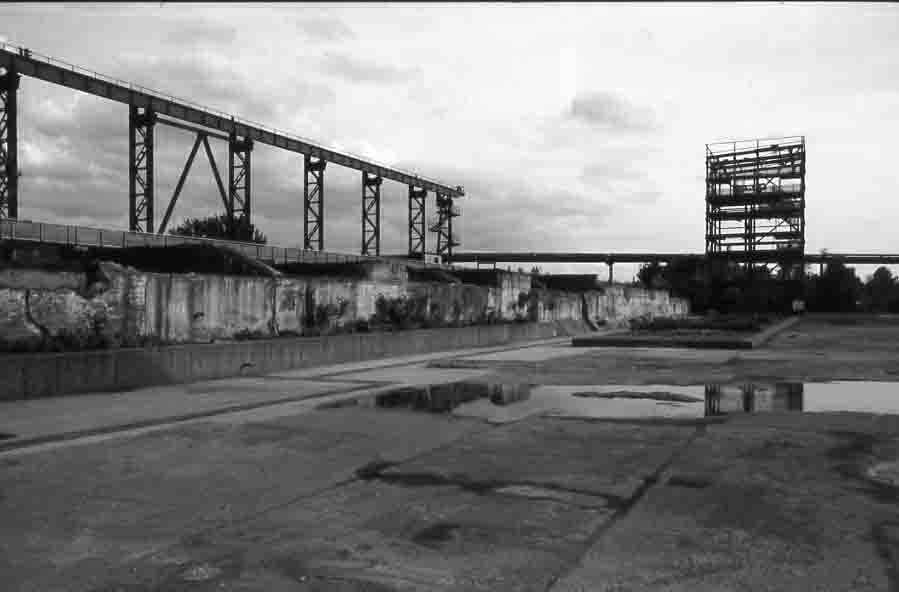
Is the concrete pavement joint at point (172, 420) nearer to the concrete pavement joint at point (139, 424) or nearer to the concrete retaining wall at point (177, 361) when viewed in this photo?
the concrete pavement joint at point (139, 424)

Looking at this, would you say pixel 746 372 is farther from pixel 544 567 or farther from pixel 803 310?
pixel 803 310

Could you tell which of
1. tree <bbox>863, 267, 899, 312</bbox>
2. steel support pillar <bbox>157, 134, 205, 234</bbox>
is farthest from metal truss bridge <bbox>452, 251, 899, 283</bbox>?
steel support pillar <bbox>157, 134, 205, 234</bbox>

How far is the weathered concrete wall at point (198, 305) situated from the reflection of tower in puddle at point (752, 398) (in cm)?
884

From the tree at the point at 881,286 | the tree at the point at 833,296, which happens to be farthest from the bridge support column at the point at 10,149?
the tree at the point at 881,286

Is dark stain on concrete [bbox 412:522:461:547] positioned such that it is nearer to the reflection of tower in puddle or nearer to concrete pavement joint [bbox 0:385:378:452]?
concrete pavement joint [bbox 0:385:378:452]

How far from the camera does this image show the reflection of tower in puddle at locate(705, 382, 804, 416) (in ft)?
32.6

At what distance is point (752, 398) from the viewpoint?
35.9 ft

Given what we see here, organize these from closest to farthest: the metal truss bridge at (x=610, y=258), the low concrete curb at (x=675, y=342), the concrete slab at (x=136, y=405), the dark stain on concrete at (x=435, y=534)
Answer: the dark stain on concrete at (x=435, y=534), the concrete slab at (x=136, y=405), the low concrete curb at (x=675, y=342), the metal truss bridge at (x=610, y=258)

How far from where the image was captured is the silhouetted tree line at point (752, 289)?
163ft

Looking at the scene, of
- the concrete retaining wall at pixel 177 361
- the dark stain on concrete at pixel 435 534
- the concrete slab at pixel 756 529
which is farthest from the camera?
the concrete retaining wall at pixel 177 361

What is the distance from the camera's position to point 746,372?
14383 mm

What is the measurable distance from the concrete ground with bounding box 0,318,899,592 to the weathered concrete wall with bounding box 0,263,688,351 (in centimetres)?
198

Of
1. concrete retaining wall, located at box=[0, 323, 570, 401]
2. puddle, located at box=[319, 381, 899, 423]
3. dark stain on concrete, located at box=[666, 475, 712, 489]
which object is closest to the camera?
dark stain on concrete, located at box=[666, 475, 712, 489]

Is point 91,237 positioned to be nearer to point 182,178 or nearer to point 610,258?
point 182,178
